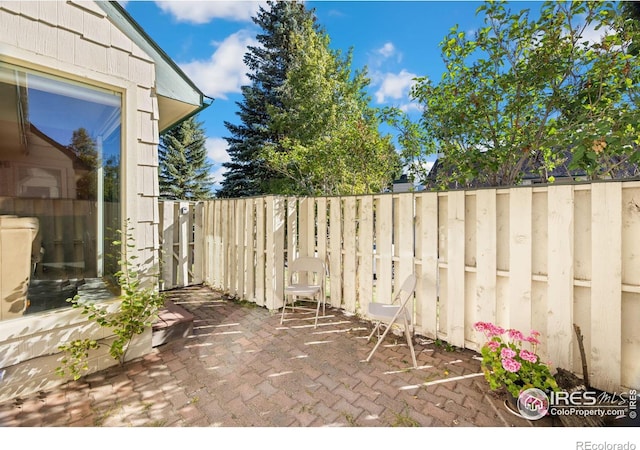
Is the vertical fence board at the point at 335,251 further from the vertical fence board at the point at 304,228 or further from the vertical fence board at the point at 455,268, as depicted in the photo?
the vertical fence board at the point at 455,268

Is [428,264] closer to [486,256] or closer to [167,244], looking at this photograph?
[486,256]

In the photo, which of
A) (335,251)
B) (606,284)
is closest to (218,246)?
(335,251)

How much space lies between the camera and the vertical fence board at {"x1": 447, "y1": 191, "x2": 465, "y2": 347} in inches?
128

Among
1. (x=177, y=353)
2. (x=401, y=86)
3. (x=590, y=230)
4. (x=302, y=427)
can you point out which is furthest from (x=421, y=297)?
(x=401, y=86)

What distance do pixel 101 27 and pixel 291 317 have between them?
4282 millimetres

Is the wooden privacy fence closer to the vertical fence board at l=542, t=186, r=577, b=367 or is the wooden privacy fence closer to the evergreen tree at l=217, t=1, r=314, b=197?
the vertical fence board at l=542, t=186, r=577, b=367

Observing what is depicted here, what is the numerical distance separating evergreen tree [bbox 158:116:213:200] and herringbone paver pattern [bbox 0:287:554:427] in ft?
52.8

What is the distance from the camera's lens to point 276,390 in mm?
2502

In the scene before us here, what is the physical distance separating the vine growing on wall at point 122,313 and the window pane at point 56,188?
0.54 feet

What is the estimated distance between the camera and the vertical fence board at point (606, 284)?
2322mm

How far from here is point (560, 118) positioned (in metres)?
3.81

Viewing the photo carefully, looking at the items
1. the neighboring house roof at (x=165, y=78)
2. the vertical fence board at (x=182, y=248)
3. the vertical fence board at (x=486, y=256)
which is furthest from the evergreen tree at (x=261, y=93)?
the vertical fence board at (x=486, y=256)

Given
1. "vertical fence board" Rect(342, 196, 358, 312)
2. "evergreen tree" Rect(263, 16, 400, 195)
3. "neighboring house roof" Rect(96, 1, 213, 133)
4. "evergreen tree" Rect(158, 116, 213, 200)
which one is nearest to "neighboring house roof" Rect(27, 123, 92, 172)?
"neighboring house roof" Rect(96, 1, 213, 133)

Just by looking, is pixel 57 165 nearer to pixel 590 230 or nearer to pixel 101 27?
pixel 101 27
